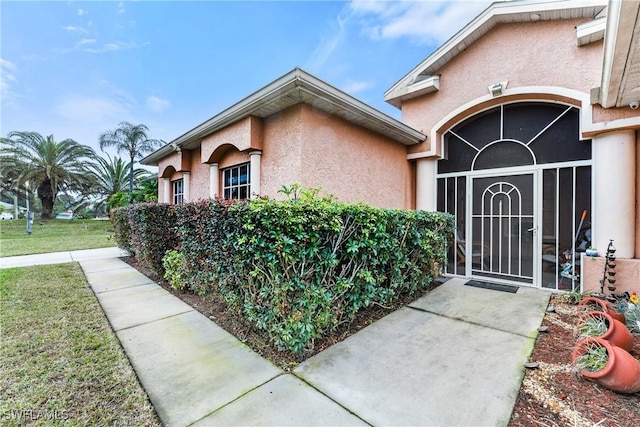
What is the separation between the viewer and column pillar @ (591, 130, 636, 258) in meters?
5.35

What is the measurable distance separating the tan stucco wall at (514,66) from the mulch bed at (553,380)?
492 cm

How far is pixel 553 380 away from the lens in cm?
299

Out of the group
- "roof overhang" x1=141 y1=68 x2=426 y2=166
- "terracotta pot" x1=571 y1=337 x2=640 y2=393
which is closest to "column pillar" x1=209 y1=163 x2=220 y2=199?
"roof overhang" x1=141 y1=68 x2=426 y2=166

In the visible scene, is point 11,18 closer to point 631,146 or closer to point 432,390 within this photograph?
point 432,390

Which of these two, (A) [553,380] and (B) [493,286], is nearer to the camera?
(A) [553,380]

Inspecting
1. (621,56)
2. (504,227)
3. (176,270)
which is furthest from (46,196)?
(621,56)

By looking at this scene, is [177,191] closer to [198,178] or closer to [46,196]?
[198,178]

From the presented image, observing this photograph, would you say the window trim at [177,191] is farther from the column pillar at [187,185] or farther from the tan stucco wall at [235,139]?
the tan stucco wall at [235,139]

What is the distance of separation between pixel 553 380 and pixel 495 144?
18.9 feet

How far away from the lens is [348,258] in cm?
420

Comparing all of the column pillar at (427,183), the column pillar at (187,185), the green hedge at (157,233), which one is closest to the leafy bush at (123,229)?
the column pillar at (187,185)

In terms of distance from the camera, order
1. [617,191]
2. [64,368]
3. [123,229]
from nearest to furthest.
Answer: [64,368]
[617,191]
[123,229]

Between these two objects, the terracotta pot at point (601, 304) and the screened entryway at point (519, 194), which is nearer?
the terracotta pot at point (601, 304)

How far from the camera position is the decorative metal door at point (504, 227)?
659 centimetres
